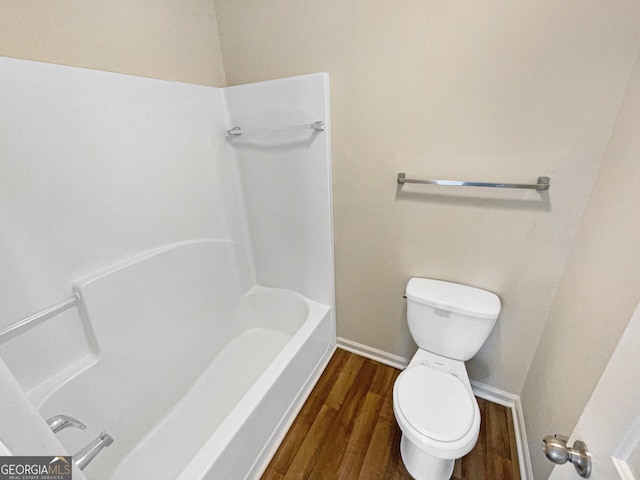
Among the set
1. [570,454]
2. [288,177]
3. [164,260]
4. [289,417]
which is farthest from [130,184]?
[570,454]

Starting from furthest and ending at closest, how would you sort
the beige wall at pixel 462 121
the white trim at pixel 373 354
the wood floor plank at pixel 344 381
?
the white trim at pixel 373 354 < the wood floor plank at pixel 344 381 < the beige wall at pixel 462 121

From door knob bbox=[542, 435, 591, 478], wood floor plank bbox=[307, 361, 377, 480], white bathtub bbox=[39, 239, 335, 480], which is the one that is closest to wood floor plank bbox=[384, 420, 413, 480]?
wood floor plank bbox=[307, 361, 377, 480]

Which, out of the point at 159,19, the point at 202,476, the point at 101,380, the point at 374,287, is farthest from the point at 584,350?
the point at 159,19

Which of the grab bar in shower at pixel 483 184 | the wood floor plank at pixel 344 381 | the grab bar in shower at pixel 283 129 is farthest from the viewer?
the wood floor plank at pixel 344 381

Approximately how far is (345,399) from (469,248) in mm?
1108

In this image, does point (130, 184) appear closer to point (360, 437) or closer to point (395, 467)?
Answer: point (360, 437)

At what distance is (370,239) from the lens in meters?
1.53

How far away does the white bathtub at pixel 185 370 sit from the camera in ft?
3.62

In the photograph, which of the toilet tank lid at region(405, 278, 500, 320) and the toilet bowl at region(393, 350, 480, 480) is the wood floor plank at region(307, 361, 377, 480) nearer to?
the toilet bowl at region(393, 350, 480, 480)

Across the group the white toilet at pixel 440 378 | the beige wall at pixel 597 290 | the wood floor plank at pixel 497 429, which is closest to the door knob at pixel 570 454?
the beige wall at pixel 597 290

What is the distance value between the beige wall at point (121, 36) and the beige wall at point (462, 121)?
0.14m

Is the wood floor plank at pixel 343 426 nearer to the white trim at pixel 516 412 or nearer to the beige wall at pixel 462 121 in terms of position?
the beige wall at pixel 462 121

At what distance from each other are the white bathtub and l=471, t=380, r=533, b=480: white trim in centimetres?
94

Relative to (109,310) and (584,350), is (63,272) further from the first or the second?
(584,350)
